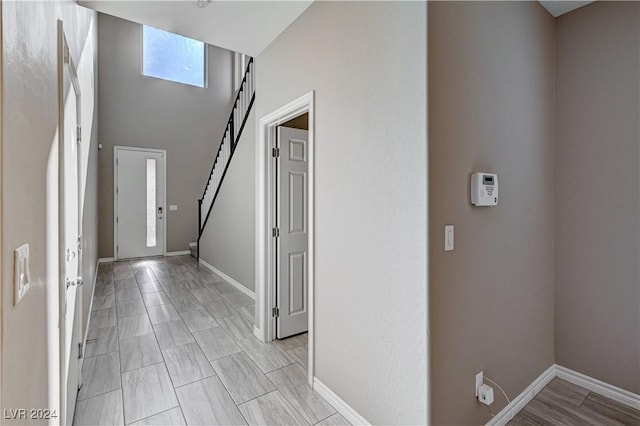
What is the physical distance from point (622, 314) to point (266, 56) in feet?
11.1

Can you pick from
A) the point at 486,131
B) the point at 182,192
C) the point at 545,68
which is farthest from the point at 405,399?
the point at 182,192

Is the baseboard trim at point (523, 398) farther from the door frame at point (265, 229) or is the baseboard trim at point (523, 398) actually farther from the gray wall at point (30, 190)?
the gray wall at point (30, 190)

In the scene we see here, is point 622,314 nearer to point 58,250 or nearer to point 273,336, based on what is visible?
point 273,336

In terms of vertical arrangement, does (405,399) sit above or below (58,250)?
below

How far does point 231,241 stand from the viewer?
4445 mm

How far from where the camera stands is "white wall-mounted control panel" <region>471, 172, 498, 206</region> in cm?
156

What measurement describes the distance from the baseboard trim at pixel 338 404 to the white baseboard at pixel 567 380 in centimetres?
74

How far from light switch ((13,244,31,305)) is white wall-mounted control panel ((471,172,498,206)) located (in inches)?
69.3

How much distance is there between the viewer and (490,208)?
1716 mm

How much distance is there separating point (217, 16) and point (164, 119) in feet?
17.3

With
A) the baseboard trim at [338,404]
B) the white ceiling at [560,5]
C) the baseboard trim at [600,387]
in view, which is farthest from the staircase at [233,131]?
the baseboard trim at [600,387]

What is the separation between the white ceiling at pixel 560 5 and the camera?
2088mm

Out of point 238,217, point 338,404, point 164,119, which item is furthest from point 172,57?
point 338,404

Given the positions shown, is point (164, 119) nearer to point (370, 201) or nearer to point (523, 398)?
point (370, 201)
